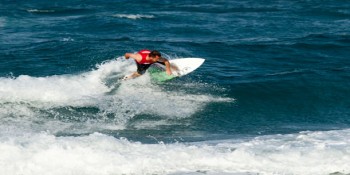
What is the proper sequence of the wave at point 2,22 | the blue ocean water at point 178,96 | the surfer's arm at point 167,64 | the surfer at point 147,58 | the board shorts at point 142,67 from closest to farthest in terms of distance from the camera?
the blue ocean water at point 178,96
the surfer at point 147,58
the surfer's arm at point 167,64
the board shorts at point 142,67
the wave at point 2,22

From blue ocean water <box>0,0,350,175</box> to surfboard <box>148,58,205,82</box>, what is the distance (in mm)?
298

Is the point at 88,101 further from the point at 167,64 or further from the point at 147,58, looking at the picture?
the point at 167,64

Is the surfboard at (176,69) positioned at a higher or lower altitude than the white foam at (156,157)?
higher

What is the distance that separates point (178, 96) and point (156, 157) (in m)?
6.20

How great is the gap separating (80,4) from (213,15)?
9.55 meters

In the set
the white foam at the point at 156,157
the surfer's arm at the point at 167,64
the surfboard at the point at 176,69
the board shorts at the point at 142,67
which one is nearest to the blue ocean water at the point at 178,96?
the white foam at the point at 156,157

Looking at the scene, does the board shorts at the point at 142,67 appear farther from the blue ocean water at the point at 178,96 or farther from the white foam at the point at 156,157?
the white foam at the point at 156,157

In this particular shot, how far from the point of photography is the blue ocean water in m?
14.0

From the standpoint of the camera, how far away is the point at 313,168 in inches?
542

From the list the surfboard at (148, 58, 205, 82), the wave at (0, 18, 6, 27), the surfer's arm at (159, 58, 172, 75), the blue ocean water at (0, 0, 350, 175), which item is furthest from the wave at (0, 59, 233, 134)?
the wave at (0, 18, 6, 27)

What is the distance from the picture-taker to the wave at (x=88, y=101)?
17.5 m

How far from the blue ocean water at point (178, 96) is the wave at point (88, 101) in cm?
3

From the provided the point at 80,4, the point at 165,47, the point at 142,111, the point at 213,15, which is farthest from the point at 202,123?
the point at 80,4

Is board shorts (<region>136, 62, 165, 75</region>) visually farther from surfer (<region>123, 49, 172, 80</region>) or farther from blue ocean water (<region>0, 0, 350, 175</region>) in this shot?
blue ocean water (<region>0, 0, 350, 175</region>)
